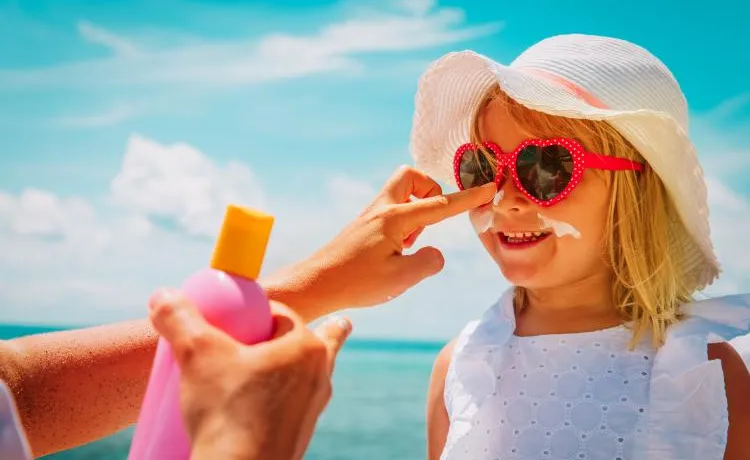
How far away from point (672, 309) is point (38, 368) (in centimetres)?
214

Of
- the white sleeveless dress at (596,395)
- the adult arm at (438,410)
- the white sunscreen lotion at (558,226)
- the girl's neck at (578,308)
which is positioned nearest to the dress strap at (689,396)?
the white sleeveless dress at (596,395)

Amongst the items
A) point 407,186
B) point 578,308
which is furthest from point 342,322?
point 578,308

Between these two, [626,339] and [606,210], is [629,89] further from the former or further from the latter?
[626,339]

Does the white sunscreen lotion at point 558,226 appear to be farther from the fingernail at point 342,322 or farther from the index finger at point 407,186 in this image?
the fingernail at point 342,322

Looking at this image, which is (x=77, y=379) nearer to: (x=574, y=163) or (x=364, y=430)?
(x=574, y=163)

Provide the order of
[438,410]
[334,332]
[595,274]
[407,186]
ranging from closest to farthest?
1. [334,332]
2. [407,186]
3. [595,274]
4. [438,410]

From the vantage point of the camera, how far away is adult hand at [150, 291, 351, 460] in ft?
3.07

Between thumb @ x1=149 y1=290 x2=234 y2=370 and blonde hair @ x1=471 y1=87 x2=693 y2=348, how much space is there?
1.95m

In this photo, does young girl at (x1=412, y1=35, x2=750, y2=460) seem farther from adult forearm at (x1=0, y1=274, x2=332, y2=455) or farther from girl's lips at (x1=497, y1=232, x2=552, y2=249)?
adult forearm at (x1=0, y1=274, x2=332, y2=455)

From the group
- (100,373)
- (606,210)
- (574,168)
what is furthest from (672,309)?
(100,373)

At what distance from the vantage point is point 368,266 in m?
2.32

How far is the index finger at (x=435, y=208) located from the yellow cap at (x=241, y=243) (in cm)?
125

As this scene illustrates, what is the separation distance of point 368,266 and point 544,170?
79 cm

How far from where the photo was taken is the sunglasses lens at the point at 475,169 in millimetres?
2805
